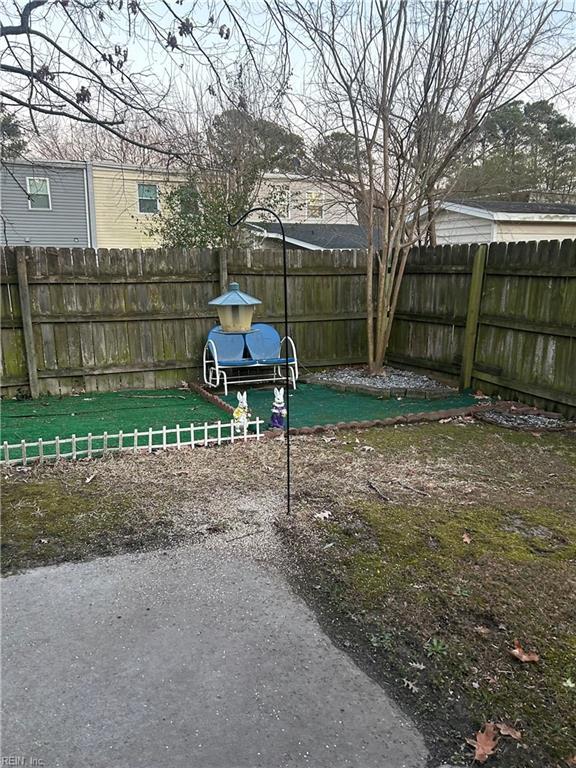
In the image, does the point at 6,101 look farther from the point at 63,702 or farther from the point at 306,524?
the point at 63,702

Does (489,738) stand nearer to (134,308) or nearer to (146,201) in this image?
(134,308)

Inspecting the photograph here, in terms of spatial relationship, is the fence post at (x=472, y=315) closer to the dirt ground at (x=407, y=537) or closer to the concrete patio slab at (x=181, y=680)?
the dirt ground at (x=407, y=537)

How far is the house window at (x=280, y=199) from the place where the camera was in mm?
11320

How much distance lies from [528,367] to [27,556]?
16.6ft

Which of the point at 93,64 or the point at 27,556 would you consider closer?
the point at 27,556

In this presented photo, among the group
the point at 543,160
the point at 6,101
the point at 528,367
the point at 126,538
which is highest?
the point at 543,160

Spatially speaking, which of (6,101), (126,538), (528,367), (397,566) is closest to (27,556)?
(126,538)

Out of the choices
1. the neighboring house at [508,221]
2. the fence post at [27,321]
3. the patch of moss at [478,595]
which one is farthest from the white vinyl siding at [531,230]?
the patch of moss at [478,595]

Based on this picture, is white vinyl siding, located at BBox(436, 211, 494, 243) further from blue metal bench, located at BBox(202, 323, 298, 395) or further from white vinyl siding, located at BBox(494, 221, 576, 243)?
blue metal bench, located at BBox(202, 323, 298, 395)

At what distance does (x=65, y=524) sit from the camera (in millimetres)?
3172

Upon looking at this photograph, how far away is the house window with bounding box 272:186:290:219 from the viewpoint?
11.3 m

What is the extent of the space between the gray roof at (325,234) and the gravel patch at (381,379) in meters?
5.62

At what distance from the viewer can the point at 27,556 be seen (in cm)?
283

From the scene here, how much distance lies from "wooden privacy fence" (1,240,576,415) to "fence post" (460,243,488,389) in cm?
1
